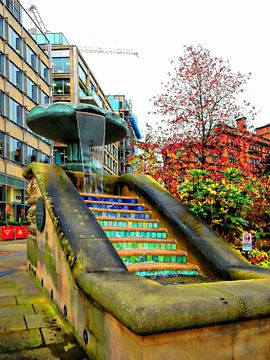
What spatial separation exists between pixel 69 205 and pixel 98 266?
1.56 m

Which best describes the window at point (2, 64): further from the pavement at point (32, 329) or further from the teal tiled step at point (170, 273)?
the teal tiled step at point (170, 273)

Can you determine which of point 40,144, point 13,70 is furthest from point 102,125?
point 40,144

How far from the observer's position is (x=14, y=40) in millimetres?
33656

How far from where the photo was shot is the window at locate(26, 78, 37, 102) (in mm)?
36881

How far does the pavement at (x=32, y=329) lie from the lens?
323 centimetres

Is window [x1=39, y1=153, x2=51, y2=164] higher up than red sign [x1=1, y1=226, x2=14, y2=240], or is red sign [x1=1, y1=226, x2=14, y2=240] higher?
window [x1=39, y1=153, x2=51, y2=164]

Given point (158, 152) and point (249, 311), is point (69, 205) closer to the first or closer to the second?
point (249, 311)

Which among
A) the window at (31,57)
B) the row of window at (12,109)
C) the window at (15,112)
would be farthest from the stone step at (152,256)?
the window at (31,57)

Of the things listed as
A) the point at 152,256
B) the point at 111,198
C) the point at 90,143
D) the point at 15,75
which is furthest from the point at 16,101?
the point at 152,256

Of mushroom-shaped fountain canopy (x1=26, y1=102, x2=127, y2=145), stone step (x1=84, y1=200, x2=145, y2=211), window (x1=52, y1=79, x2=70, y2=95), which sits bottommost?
stone step (x1=84, y1=200, x2=145, y2=211)

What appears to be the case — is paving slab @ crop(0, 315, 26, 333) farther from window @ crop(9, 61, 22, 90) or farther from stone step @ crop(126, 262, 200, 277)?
window @ crop(9, 61, 22, 90)

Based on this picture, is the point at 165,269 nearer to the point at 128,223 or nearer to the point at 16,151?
the point at 128,223

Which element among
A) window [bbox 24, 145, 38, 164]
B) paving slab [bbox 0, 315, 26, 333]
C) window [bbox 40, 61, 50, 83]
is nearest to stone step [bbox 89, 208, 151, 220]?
paving slab [bbox 0, 315, 26, 333]

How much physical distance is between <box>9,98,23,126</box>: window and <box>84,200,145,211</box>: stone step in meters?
27.5
